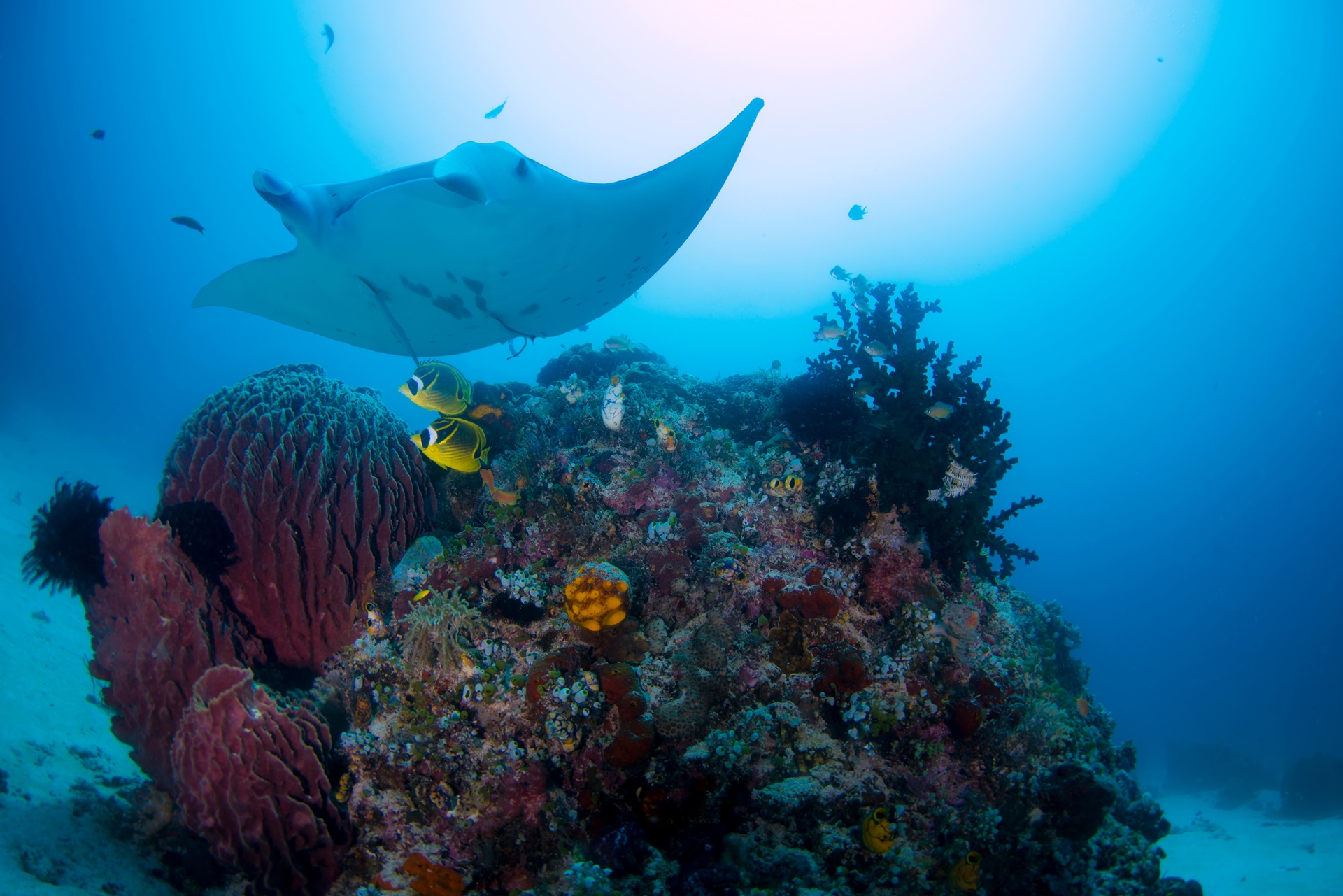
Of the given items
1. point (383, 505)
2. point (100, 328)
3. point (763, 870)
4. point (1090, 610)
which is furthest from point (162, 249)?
point (1090, 610)

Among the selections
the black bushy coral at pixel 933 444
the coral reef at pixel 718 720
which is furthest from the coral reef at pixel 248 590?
the black bushy coral at pixel 933 444

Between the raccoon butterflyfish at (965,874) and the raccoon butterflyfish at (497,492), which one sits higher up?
the raccoon butterflyfish at (497,492)

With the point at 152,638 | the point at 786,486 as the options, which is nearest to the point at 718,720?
the point at 786,486

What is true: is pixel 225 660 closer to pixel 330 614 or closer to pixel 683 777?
pixel 330 614

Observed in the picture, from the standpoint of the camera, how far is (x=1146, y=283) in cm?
6047

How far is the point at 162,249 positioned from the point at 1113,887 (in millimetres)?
91481

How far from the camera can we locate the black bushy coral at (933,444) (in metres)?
4.35

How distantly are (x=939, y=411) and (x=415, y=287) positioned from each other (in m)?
4.96

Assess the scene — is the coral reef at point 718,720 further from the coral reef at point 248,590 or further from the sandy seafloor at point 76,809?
the sandy seafloor at point 76,809

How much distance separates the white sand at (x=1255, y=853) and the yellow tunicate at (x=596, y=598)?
14.2 m

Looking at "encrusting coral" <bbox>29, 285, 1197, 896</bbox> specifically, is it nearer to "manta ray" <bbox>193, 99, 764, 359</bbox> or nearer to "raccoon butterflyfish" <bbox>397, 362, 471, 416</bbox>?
"raccoon butterflyfish" <bbox>397, 362, 471, 416</bbox>

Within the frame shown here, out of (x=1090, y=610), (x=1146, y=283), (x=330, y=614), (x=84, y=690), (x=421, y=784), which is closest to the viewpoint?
(x=421, y=784)

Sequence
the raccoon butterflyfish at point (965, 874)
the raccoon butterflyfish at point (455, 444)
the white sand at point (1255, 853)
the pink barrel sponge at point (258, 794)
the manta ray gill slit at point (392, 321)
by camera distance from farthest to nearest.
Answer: the white sand at point (1255, 853) < the manta ray gill slit at point (392, 321) < the raccoon butterflyfish at point (455, 444) < the pink barrel sponge at point (258, 794) < the raccoon butterflyfish at point (965, 874)

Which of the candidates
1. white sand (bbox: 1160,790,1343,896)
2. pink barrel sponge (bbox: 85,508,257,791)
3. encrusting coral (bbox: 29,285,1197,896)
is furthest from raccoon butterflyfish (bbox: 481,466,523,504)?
white sand (bbox: 1160,790,1343,896)
